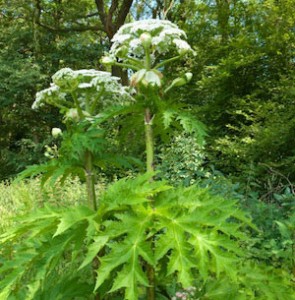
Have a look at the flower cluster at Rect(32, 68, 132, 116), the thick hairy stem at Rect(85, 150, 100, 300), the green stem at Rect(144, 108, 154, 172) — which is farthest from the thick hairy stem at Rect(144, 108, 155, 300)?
the thick hairy stem at Rect(85, 150, 100, 300)

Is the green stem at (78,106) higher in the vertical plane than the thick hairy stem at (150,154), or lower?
higher

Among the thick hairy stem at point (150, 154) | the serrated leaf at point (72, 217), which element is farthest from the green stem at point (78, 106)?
the serrated leaf at point (72, 217)

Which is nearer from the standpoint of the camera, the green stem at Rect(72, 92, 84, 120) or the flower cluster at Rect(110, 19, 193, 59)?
the flower cluster at Rect(110, 19, 193, 59)

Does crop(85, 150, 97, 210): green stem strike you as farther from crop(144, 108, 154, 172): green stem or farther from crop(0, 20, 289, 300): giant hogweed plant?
crop(144, 108, 154, 172): green stem

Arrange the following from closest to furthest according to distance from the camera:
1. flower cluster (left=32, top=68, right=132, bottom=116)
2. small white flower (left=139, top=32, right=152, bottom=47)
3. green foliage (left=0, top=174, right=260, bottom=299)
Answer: green foliage (left=0, top=174, right=260, bottom=299)
small white flower (left=139, top=32, right=152, bottom=47)
flower cluster (left=32, top=68, right=132, bottom=116)

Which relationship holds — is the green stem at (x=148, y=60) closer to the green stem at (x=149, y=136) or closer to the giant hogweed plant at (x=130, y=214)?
the giant hogweed plant at (x=130, y=214)

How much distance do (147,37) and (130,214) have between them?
76cm

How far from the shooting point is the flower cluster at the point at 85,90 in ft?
6.38

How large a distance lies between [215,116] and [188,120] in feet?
26.9

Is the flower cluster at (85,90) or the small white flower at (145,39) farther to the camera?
the flower cluster at (85,90)

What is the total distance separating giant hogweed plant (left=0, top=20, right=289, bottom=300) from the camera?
1603 millimetres

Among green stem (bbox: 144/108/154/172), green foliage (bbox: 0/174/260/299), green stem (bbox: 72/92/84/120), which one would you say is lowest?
green foliage (bbox: 0/174/260/299)

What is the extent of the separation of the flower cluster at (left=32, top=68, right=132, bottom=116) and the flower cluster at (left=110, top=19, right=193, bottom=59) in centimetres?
14

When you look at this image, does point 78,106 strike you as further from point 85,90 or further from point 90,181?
point 90,181
